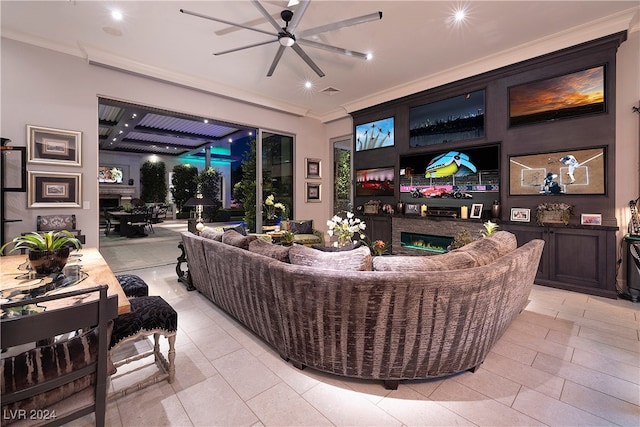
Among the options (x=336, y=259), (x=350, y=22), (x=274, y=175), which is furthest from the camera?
(x=274, y=175)

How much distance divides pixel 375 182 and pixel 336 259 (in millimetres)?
4615

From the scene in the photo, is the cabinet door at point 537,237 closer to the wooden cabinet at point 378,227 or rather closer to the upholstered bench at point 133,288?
the wooden cabinet at point 378,227

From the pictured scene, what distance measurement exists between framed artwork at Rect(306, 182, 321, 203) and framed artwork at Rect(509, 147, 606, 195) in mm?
4282

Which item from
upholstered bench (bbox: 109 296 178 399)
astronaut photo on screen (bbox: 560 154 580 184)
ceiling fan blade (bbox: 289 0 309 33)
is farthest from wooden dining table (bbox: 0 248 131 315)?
astronaut photo on screen (bbox: 560 154 580 184)

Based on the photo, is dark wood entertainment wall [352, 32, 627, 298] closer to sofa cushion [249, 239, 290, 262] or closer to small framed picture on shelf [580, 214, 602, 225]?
small framed picture on shelf [580, 214, 602, 225]

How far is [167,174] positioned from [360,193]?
11.5 metres

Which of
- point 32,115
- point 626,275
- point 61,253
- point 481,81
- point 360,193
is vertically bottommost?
point 626,275

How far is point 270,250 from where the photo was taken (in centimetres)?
226

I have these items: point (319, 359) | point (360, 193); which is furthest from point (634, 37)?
point (319, 359)

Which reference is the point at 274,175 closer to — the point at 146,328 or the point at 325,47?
the point at 325,47

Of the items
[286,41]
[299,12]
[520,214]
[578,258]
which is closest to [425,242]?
[520,214]

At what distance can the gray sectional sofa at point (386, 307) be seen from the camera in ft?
5.43

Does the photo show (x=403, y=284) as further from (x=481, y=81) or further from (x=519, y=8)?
(x=481, y=81)

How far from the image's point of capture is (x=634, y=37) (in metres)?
3.53
